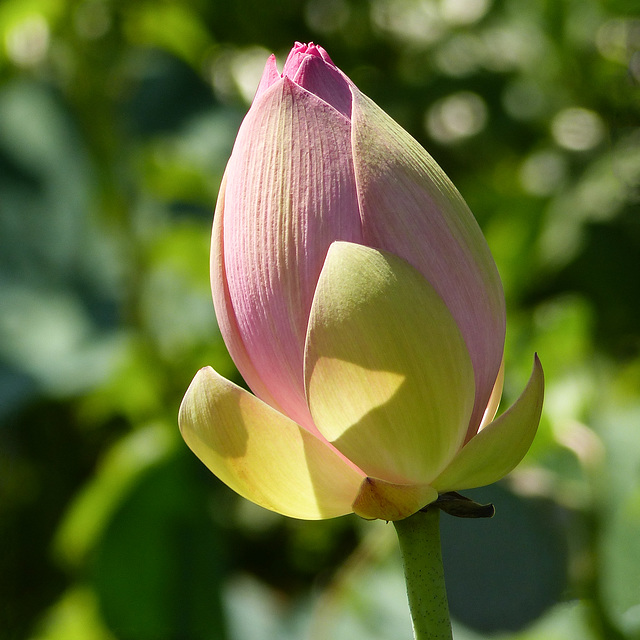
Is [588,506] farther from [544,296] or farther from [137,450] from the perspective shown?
[544,296]

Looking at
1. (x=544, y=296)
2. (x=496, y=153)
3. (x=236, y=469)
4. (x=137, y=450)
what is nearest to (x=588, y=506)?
(x=236, y=469)

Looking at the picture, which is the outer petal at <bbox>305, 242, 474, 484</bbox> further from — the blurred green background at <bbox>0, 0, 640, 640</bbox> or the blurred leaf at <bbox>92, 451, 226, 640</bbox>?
the blurred leaf at <bbox>92, 451, 226, 640</bbox>

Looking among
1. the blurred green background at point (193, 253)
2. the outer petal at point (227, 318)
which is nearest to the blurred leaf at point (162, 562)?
the blurred green background at point (193, 253)

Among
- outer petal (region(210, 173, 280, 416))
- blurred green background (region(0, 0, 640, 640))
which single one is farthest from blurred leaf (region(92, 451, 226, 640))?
outer petal (region(210, 173, 280, 416))

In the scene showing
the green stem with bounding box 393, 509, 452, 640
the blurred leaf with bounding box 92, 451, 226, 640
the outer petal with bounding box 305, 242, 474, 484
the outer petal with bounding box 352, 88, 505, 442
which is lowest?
the blurred leaf with bounding box 92, 451, 226, 640

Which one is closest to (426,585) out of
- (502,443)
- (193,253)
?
(502,443)

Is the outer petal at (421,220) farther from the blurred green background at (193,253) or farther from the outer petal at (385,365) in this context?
the blurred green background at (193,253)
